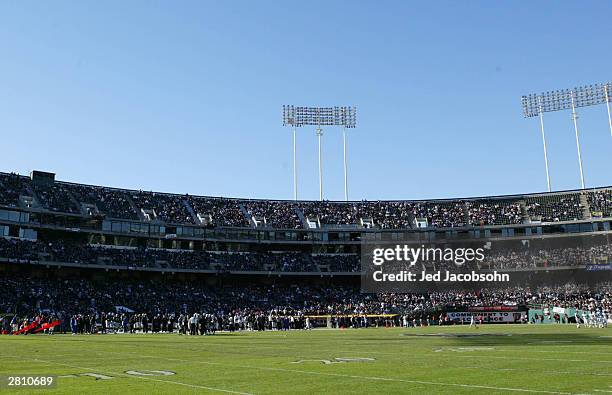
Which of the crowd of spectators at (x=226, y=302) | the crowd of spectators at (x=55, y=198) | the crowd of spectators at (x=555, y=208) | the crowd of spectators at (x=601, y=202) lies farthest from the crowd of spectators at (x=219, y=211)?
the crowd of spectators at (x=601, y=202)

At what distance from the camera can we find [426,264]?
8250cm

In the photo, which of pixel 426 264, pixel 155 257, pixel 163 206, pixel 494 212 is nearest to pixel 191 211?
pixel 163 206

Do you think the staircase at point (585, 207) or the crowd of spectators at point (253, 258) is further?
the staircase at point (585, 207)

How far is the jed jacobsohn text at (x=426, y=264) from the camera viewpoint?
79.9 metres

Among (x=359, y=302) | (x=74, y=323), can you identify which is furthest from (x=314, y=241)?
(x=74, y=323)

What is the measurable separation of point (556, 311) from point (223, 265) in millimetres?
41659

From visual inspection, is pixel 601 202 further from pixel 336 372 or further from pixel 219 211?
pixel 336 372

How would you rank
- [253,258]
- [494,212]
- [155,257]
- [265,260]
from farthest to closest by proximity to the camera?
[494,212]
[265,260]
[253,258]
[155,257]

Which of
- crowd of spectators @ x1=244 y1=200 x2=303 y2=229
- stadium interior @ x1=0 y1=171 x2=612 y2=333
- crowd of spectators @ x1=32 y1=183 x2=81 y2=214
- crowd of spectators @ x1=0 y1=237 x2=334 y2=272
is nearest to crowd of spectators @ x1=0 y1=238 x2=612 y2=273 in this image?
crowd of spectators @ x1=0 y1=237 x2=334 y2=272

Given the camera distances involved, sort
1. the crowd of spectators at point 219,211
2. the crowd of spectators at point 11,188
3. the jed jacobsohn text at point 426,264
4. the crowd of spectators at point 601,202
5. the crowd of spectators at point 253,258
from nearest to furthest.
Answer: the crowd of spectators at point 11,188 → the crowd of spectators at point 253,258 → the jed jacobsohn text at point 426,264 → the crowd of spectators at point 601,202 → the crowd of spectators at point 219,211

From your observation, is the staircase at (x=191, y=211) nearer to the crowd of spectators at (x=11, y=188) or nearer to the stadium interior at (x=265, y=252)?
the stadium interior at (x=265, y=252)

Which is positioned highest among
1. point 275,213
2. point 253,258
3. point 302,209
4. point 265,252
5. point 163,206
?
point 302,209

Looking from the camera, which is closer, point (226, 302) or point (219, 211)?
point (226, 302)

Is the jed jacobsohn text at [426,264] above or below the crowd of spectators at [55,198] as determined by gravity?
below
